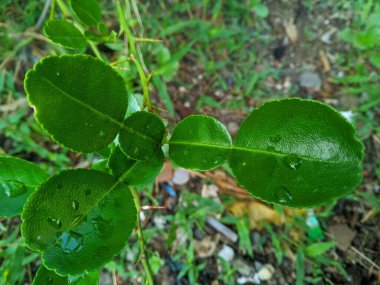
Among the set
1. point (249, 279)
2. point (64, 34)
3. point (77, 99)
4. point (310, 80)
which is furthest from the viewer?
point (310, 80)

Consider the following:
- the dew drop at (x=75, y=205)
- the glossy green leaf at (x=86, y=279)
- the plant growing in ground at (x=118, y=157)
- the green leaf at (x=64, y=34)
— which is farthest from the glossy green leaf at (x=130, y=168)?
the green leaf at (x=64, y=34)

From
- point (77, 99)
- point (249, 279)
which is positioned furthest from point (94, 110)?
point (249, 279)

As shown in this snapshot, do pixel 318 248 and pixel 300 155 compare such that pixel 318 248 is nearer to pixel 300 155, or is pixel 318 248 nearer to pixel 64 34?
pixel 300 155

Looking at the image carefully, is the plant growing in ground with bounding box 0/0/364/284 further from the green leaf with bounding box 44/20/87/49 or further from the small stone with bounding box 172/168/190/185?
the small stone with bounding box 172/168/190/185

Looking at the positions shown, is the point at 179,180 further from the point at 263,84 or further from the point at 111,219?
the point at 111,219

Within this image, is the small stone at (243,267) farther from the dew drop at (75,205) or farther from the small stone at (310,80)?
the dew drop at (75,205)

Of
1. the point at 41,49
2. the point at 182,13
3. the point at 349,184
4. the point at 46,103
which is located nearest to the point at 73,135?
the point at 46,103
